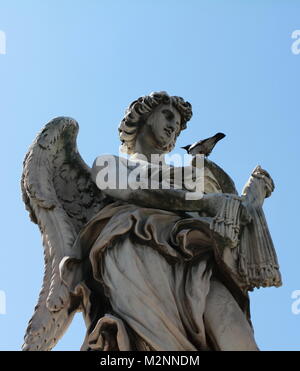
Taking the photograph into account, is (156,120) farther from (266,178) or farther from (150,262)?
(150,262)

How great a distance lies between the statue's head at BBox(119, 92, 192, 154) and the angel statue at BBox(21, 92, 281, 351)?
0.45 meters

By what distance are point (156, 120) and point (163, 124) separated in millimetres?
80

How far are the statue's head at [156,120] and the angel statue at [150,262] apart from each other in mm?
449

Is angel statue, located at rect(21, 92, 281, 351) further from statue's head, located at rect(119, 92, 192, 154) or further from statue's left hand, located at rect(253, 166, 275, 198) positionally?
statue's head, located at rect(119, 92, 192, 154)

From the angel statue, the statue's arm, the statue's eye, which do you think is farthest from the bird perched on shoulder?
the statue's arm

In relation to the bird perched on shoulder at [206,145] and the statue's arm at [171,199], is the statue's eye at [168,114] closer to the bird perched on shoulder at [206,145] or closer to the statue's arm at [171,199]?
the bird perched on shoulder at [206,145]

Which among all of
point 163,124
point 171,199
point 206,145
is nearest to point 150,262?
point 171,199

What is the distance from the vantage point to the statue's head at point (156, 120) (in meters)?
11.8

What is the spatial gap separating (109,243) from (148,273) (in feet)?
1.47

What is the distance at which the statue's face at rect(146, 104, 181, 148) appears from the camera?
11734 millimetres

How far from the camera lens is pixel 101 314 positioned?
1054 cm

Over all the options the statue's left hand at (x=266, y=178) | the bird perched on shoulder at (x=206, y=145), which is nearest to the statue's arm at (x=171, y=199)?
the statue's left hand at (x=266, y=178)

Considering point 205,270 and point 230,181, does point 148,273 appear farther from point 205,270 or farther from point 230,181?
point 230,181
